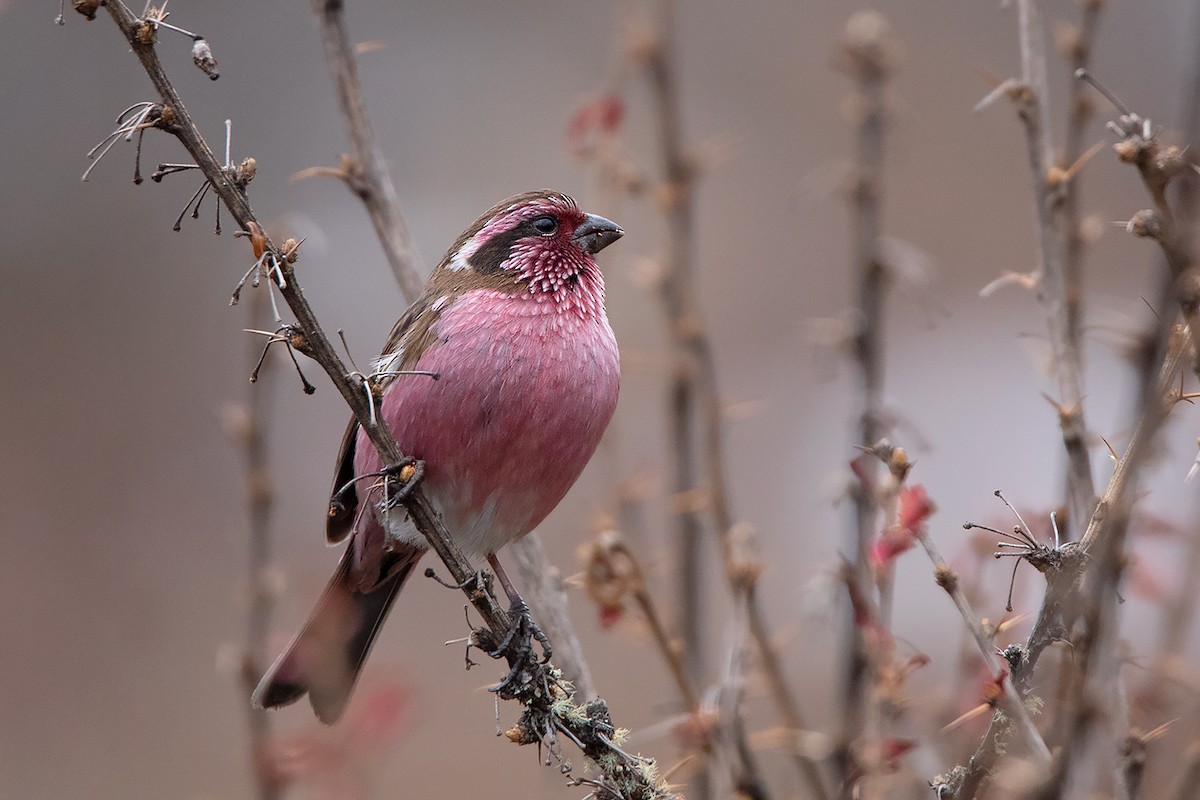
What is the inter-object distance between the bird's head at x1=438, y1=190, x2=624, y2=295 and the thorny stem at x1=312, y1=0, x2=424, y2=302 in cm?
31

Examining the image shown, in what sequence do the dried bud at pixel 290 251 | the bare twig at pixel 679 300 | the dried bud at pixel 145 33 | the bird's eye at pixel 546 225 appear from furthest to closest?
the bird's eye at pixel 546 225
the bare twig at pixel 679 300
the dried bud at pixel 290 251
the dried bud at pixel 145 33

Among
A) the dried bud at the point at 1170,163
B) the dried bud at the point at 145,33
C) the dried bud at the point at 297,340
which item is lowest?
the dried bud at the point at 297,340

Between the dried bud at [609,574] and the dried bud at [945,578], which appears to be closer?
the dried bud at [945,578]

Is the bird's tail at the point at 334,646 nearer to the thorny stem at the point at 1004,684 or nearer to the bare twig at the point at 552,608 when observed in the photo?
the bare twig at the point at 552,608

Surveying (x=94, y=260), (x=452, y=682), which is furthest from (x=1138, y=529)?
(x=94, y=260)

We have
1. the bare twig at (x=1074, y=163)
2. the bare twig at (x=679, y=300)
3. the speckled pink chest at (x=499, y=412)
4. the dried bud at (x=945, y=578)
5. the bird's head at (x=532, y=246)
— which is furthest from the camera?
the bird's head at (x=532, y=246)

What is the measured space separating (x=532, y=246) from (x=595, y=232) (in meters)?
0.26

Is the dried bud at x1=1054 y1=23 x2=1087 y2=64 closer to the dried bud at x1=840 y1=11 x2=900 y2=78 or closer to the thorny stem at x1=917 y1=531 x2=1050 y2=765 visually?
the dried bud at x1=840 y1=11 x2=900 y2=78

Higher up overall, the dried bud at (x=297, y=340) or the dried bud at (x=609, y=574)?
the dried bud at (x=297, y=340)

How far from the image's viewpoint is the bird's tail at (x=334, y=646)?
145 inches

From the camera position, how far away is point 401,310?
10.1 metres

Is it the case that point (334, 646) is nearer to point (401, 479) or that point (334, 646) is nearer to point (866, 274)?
point (401, 479)

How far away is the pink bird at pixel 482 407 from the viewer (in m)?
3.52

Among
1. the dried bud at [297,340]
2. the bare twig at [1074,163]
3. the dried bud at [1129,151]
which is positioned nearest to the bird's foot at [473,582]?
the dried bud at [297,340]
